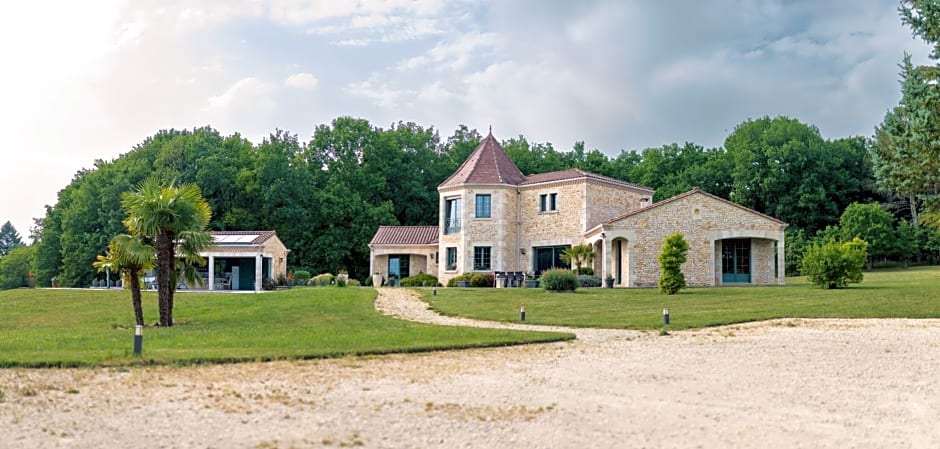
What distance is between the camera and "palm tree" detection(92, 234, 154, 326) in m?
20.5

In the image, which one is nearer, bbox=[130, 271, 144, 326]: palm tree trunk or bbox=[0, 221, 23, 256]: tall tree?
bbox=[130, 271, 144, 326]: palm tree trunk

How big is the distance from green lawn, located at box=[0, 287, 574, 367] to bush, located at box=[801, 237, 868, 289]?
632 inches

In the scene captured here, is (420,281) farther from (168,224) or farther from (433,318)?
(168,224)

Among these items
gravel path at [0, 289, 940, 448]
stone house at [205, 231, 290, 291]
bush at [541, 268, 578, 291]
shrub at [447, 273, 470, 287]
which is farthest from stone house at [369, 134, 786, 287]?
gravel path at [0, 289, 940, 448]

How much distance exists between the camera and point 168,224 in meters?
20.8

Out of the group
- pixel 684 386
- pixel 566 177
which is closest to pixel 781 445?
pixel 684 386

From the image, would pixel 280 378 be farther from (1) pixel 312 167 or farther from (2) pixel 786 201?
(2) pixel 786 201

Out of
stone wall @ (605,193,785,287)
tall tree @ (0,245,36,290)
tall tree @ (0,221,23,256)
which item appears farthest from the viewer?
tall tree @ (0,221,23,256)

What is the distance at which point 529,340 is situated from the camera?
49.6 feet

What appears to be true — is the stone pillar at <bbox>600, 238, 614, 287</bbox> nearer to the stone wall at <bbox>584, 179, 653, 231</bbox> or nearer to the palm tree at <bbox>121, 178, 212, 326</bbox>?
the stone wall at <bbox>584, 179, 653, 231</bbox>

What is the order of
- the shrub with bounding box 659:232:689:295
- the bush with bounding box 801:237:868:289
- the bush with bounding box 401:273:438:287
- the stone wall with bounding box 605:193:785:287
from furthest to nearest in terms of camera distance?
the bush with bounding box 401:273:438:287 < the stone wall with bounding box 605:193:785:287 < the bush with bounding box 801:237:868:289 < the shrub with bounding box 659:232:689:295

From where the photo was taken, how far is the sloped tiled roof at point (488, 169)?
41.2 meters

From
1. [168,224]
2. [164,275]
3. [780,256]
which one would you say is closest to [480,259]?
[780,256]

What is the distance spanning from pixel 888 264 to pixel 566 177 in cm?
3221
